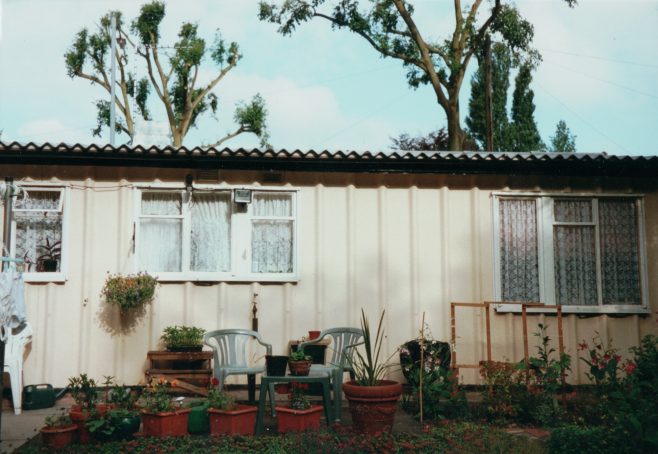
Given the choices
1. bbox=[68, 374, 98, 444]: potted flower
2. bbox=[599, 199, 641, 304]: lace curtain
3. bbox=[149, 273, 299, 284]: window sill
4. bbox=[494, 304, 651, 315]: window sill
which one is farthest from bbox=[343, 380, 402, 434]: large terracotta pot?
bbox=[599, 199, 641, 304]: lace curtain

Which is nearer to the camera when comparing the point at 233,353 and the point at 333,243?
the point at 233,353

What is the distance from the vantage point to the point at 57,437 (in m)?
4.95

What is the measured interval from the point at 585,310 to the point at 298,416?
411cm

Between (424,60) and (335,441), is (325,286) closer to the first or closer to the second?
(335,441)

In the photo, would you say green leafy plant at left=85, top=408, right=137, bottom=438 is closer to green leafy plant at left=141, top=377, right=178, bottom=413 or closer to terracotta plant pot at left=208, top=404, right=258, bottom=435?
green leafy plant at left=141, top=377, right=178, bottom=413

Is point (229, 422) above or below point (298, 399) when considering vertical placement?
below

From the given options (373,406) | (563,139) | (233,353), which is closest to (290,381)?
(373,406)

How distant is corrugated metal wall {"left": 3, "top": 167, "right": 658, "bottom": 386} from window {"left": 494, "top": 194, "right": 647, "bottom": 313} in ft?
0.52

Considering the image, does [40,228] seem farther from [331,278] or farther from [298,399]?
[298,399]

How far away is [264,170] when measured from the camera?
7.53m

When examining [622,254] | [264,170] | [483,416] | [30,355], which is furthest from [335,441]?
[622,254]

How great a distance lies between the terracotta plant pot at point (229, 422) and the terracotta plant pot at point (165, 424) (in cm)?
24

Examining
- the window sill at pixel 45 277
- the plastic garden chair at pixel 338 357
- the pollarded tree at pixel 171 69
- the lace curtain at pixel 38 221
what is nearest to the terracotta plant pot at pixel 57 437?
the plastic garden chair at pixel 338 357

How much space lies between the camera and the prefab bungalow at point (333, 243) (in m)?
7.22
